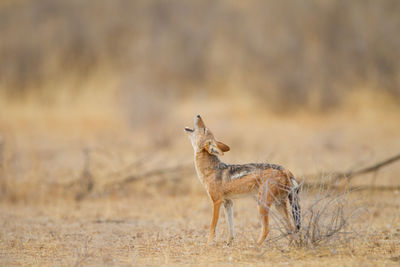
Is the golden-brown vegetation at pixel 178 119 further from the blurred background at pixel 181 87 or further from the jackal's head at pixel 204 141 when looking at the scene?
the jackal's head at pixel 204 141

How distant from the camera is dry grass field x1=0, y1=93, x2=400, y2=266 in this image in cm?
570

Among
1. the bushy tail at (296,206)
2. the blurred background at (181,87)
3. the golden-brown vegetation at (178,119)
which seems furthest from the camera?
the blurred background at (181,87)

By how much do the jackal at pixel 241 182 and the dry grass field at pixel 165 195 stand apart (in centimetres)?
25

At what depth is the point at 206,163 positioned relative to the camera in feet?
20.7

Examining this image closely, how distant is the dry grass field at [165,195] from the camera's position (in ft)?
18.7

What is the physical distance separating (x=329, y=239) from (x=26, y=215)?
5.38m

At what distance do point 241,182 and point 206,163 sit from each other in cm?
60

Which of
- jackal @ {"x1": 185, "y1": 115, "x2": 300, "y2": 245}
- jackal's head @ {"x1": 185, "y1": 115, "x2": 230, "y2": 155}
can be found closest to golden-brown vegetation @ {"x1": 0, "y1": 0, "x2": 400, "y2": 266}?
jackal @ {"x1": 185, "y1": 115, "x2": 300, "y2": 245}

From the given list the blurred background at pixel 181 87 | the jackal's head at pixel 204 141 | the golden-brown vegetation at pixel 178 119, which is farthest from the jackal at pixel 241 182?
the blurred background at pixel 181 87

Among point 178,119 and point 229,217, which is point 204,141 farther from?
point 178,119

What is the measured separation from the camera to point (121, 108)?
19.5 meters

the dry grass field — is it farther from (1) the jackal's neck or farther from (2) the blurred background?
(1) the jackal's neck

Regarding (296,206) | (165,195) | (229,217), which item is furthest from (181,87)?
(296,206)

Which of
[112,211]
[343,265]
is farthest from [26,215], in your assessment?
[343,265]
